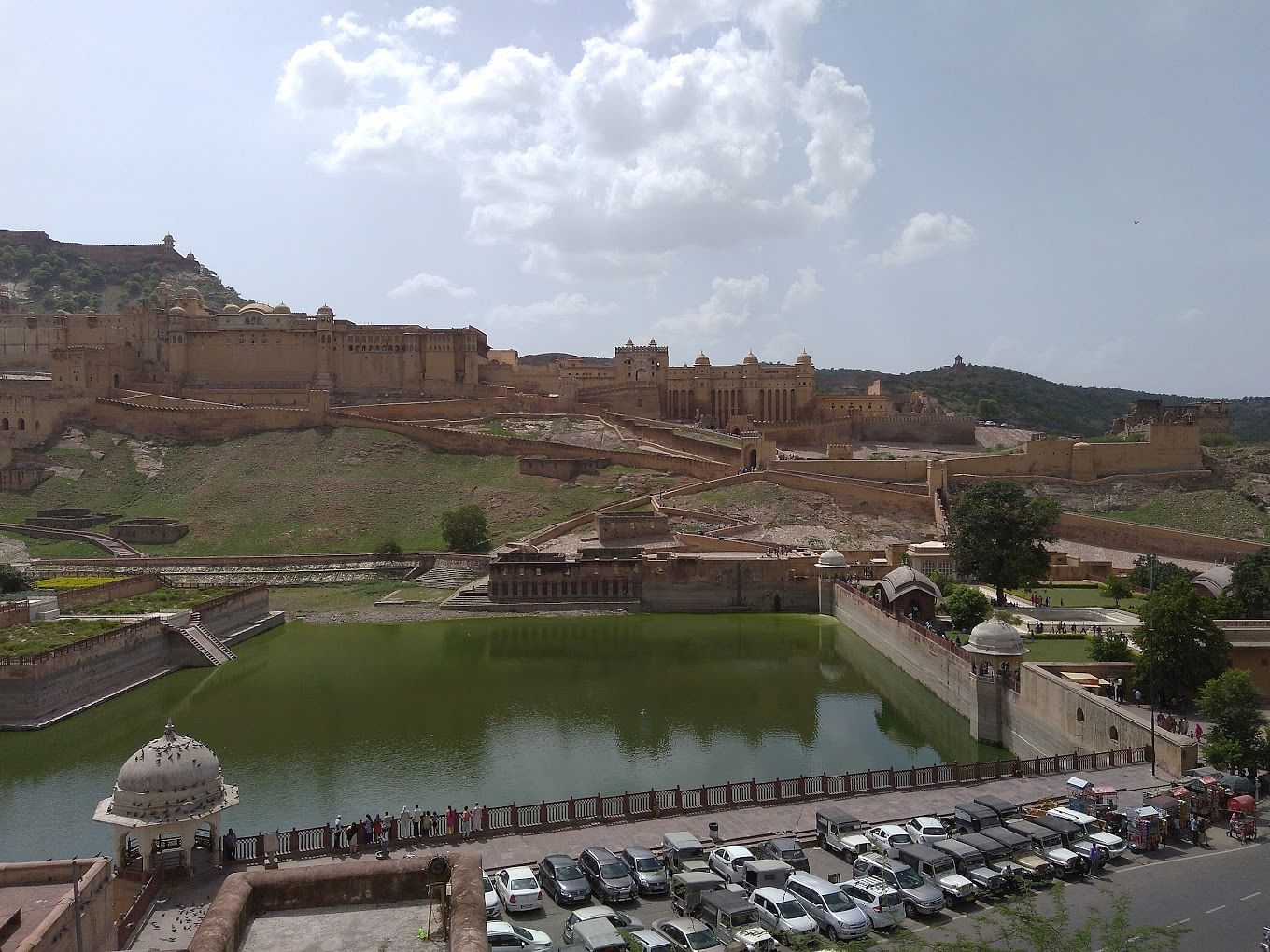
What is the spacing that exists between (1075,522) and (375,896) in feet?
155

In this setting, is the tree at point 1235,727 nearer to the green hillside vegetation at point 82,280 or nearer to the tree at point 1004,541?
the tree at point 1004,541

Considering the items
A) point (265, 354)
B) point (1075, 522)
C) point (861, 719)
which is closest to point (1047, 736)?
point (861, 719)

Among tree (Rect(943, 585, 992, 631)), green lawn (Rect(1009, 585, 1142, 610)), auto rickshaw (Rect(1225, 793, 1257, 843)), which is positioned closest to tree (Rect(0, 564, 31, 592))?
tree (Rect(943, 585, 992, 631))

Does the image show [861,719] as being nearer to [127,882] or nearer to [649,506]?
[127,882]

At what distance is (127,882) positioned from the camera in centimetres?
1294

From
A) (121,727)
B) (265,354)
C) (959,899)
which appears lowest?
(121,727)

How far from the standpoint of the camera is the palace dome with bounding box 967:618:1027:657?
82.3 feet

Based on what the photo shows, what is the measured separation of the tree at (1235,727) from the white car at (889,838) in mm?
6495

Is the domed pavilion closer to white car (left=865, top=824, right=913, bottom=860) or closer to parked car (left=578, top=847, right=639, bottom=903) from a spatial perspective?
parked car (left=578, top=847, right=639, bottom=903)

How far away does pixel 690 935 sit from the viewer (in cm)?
1219

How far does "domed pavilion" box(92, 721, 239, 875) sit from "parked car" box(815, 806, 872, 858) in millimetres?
8588

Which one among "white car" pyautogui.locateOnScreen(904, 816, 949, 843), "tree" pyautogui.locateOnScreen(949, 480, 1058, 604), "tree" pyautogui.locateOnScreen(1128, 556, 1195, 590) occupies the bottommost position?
"white car" pyautogui.locateOnScreen(904, 816, 949, 843)

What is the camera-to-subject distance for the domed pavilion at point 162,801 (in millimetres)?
12922

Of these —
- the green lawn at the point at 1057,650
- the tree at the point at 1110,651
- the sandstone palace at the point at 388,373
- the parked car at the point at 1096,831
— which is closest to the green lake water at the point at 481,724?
the green lawn at the point at 1057,650
